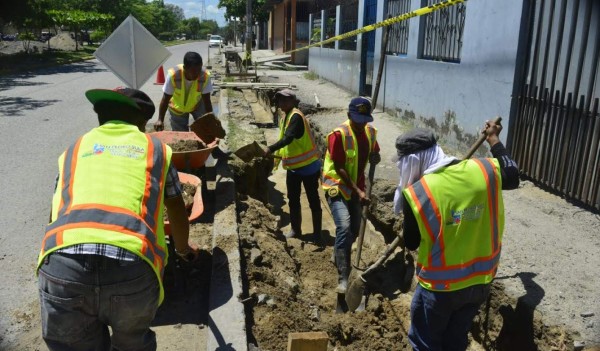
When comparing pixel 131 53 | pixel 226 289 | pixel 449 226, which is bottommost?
pixel 226 289

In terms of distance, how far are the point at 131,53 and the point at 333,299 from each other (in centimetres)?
380

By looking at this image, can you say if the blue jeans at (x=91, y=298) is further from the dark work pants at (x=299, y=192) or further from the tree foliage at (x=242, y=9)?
the tree foliage at (x=242, y=9)

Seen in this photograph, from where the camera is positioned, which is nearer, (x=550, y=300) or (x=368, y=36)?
(x=550, y=300)

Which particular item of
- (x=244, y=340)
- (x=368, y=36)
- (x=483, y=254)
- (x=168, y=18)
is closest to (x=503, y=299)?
(x=483, y=254)

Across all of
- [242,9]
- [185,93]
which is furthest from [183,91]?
[242,9]

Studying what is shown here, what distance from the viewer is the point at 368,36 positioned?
13727 mm

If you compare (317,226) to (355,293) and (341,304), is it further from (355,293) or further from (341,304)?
(355,293)

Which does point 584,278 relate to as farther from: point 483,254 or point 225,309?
point 225,309

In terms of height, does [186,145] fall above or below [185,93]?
below

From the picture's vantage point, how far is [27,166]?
745 centimetres

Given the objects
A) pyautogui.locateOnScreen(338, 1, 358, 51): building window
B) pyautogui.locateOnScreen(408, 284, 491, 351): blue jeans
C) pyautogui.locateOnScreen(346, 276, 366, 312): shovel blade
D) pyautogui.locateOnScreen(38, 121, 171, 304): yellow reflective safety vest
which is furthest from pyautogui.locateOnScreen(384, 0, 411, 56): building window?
pyautogui.locateOnScreen(38, 121, 171, 304): yellow reflective safety vest

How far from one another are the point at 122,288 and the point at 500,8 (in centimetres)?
631

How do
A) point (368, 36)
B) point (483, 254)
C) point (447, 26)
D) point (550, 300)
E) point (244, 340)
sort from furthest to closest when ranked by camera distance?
point (368, 36) < point (447, 26) < point (550, 300) < point (244, 340) < point (483, 254)

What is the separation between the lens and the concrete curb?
10.9ft
